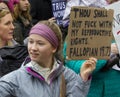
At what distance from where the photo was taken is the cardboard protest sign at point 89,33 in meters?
4.18

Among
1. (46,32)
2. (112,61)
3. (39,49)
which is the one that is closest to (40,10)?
(112,61)

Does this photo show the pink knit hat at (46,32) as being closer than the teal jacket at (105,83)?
Yes

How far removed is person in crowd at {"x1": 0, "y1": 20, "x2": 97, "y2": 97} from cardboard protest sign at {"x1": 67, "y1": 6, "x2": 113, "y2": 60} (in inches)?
7.4

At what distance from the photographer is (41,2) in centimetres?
824

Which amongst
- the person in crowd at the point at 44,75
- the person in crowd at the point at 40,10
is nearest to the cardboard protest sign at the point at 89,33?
the person in crowd at the point at 44,75

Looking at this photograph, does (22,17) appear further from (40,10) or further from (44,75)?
(44,75)

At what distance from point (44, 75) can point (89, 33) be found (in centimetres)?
70

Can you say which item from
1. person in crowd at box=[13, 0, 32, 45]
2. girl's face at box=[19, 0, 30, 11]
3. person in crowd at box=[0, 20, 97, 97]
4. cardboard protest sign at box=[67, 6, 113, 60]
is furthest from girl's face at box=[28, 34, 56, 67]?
girl's face at box=[19, 0, 30, 11]

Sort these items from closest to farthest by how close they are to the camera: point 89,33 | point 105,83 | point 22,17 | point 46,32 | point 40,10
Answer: point 46,32 → point 89,33 → point 105,83 → point 22,17 → point 40,10

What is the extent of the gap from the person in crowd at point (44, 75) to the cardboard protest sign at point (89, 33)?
0.62 ft

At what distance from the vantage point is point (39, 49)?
12.5ft

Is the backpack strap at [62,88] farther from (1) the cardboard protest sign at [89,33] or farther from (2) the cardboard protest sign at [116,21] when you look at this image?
(2) the cardboard protest sign at [116,21]

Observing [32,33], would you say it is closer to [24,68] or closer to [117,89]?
[24,68]

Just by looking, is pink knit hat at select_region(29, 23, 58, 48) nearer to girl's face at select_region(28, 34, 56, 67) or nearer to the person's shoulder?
girl's face at select_region(28, 34, 56, 67)
